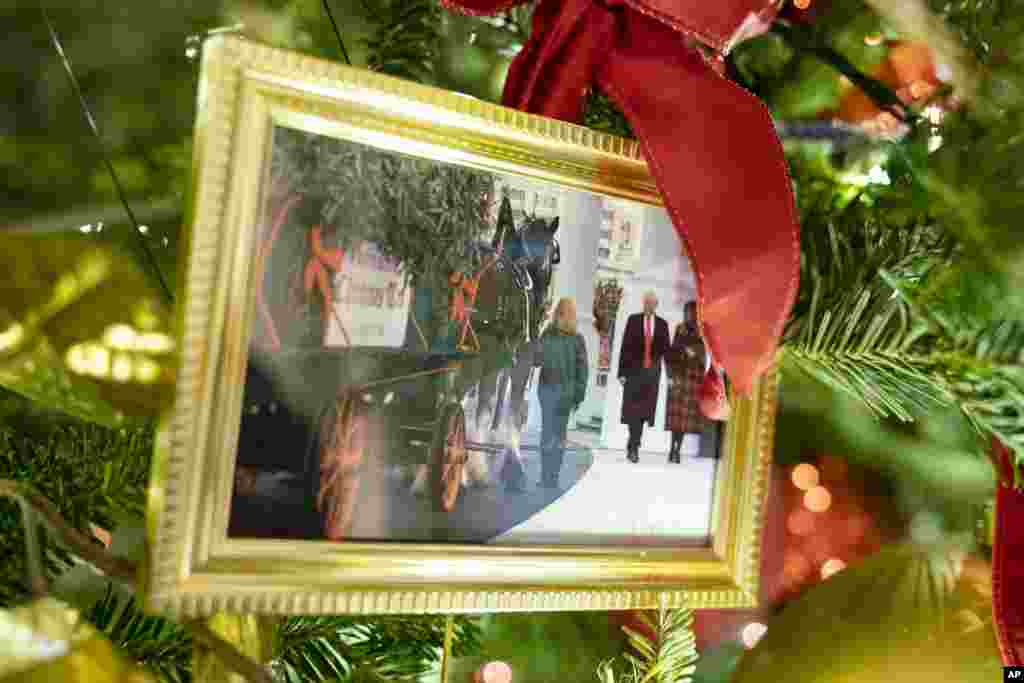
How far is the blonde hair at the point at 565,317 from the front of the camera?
0.39m

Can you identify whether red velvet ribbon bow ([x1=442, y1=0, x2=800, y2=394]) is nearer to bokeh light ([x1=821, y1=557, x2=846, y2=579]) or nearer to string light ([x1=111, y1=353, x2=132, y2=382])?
string light ([x1=111, y1=353, x2=132, y2=382])

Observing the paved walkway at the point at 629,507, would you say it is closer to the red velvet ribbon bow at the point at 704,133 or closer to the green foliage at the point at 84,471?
the red velvet ribbon bow at the point at 704,133

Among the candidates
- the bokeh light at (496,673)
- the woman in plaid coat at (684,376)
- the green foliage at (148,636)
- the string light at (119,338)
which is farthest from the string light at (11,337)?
the bokeh light at (496,673)

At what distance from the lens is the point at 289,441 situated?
0.32 metres

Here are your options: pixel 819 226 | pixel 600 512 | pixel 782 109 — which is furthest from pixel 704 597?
pixel 782 109

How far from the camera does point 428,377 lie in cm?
35

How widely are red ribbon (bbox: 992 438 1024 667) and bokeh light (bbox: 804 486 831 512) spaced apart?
24 centimetres

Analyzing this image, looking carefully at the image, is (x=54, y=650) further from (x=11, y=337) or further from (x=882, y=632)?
(x=882, y=632)

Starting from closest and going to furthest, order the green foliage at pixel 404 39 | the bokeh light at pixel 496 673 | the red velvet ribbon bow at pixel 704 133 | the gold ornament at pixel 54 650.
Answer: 1. the gold ornament at pixel 54 650
2. the red velvet ribbon bow at pixel 704 133
3. the green foliage at pixel 404 39
4. the bokeh light at pixel 496 673

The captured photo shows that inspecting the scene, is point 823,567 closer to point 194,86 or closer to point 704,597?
point 704,597

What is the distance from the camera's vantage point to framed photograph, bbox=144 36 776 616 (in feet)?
0.99

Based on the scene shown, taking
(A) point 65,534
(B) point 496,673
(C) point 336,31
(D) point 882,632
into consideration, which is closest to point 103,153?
(C) point 336,31

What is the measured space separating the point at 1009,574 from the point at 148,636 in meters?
0.44

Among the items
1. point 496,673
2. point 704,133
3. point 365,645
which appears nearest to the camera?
point 704,133
